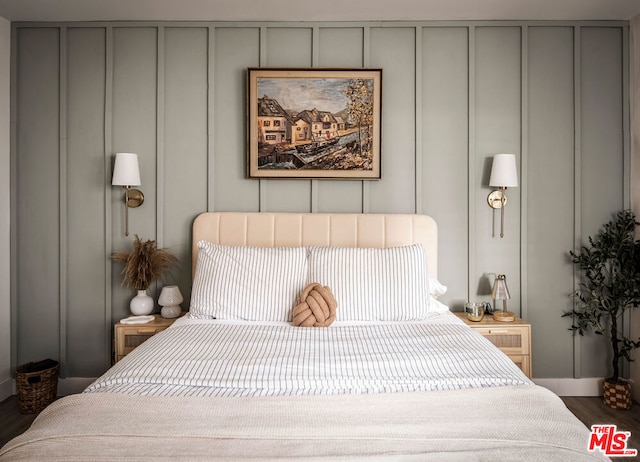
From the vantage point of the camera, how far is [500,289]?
9.44 feet

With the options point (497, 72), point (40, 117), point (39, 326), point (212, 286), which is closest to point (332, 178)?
point (212, 286)

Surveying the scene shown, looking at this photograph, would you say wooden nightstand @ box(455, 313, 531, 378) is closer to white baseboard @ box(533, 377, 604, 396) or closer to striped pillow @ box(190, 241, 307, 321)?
white baseboard @ box(533, 377, 604, 396)

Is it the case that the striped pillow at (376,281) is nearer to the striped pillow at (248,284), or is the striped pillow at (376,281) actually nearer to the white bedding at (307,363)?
the striped pillow at (248,284)

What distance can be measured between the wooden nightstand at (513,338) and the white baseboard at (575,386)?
0.53m

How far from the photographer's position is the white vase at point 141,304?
2893 millimetres

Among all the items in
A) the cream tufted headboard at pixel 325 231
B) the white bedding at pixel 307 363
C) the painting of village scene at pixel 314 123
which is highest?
the painting of village scene at pixel 314 123

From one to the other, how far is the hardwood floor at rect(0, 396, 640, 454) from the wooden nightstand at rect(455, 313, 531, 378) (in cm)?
51

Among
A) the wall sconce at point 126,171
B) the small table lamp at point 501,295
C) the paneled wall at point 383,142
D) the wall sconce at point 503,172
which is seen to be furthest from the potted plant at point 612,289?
the wall sconce at point 126,171

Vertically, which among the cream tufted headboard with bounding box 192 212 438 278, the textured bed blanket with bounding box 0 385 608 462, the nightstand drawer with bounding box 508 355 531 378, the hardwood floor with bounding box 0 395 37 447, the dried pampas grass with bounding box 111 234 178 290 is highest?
the cream tufted headboard with bounding box 192 212 438 278

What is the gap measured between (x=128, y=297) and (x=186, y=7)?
203 cm

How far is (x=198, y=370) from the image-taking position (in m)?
1.64

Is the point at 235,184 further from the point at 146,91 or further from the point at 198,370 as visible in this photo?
the point at 198,370

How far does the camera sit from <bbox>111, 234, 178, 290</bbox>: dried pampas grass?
289 centimetres

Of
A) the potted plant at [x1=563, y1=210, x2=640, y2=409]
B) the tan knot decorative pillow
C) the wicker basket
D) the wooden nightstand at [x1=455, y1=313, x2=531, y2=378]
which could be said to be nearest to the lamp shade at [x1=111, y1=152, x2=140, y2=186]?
the wicker basket
